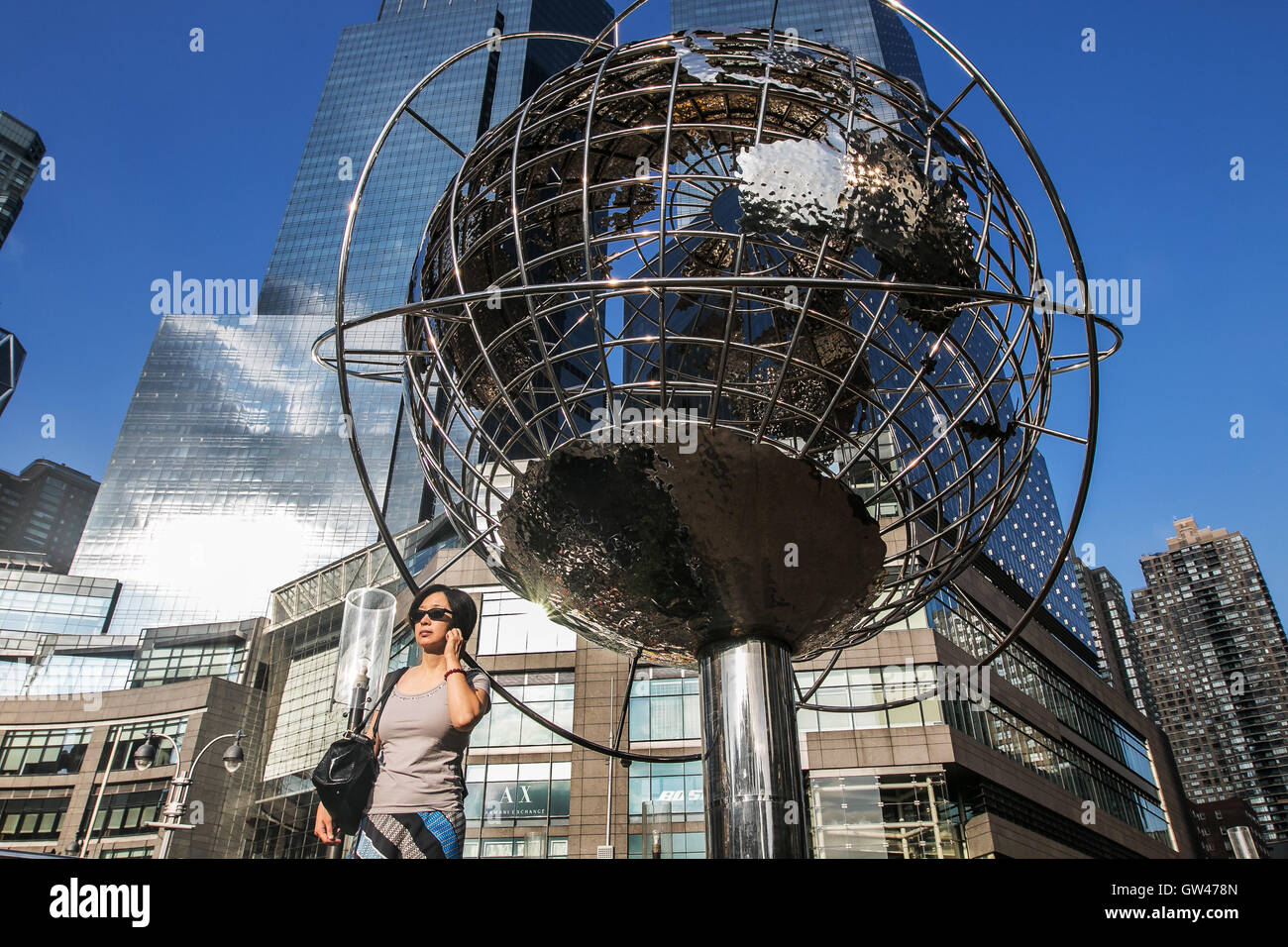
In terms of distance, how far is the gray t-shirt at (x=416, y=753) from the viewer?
14.1 metres

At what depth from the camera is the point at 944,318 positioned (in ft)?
9.77

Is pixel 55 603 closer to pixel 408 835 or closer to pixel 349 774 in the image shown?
pixel 349 774

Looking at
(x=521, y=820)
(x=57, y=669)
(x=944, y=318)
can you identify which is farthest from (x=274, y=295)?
(x=944, y=318)

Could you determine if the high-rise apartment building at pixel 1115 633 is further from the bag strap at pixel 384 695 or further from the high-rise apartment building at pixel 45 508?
the high-rise apartment building at pixel 45 508

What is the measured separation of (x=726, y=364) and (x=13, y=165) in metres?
92.3

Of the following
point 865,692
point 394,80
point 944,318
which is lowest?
point 944,318

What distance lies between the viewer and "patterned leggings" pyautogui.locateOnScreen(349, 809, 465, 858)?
44.0ft

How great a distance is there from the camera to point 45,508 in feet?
331

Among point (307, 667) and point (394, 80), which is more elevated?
point (394, 80)

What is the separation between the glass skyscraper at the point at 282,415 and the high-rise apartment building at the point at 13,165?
17.5 meters

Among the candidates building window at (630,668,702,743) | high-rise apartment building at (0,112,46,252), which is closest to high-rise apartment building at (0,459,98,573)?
high-rise apartment building at (0,112,46,252)

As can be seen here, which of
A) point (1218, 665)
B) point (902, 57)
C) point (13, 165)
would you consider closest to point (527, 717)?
point (902, 57)
